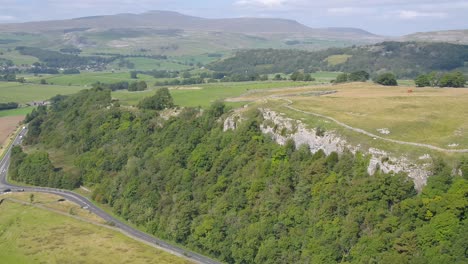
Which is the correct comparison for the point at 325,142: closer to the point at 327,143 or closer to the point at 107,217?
the point at 327,143

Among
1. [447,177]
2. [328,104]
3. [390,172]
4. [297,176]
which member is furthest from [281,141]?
[447,177]

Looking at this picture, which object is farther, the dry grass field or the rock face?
the dry grass field

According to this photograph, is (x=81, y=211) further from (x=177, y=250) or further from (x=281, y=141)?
(x=281, y=141)

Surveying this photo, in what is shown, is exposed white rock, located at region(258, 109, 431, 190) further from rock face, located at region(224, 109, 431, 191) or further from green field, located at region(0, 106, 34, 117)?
green field, located at region(0, 106, 34, 117)

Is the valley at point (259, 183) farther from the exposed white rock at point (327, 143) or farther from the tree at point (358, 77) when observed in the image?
the tree at point (358, 77)

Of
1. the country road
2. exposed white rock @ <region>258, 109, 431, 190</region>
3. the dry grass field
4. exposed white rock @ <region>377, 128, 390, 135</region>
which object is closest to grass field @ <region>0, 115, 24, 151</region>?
the dry grass field
